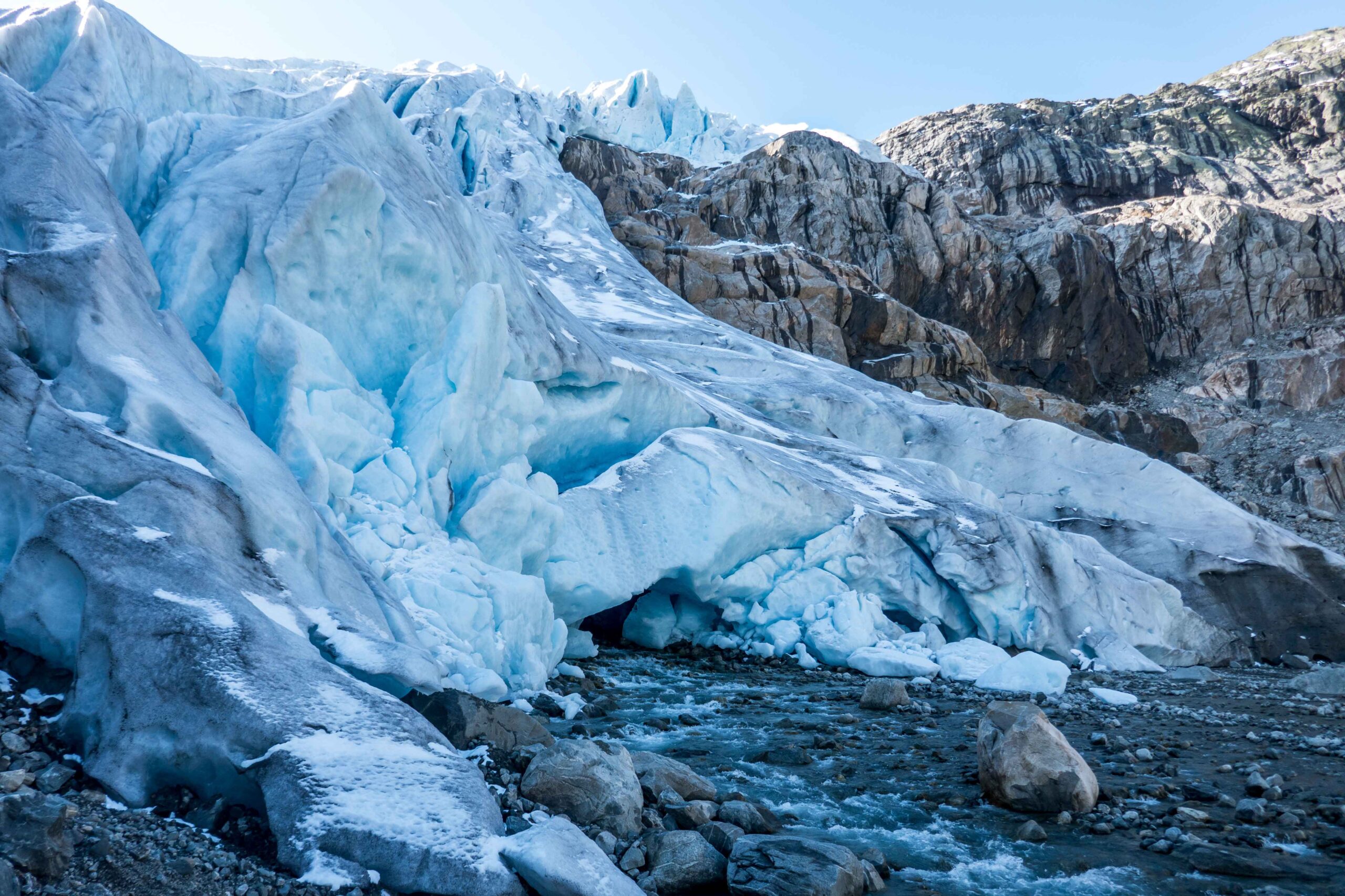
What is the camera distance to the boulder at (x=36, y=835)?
10.6ft

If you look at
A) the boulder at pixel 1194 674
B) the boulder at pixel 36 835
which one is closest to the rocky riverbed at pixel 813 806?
the boulder at pixel 36 835

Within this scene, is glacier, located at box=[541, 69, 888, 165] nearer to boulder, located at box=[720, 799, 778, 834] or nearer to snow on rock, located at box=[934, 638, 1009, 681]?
snow on rock, located at box=[934, 638, 1009, 681]

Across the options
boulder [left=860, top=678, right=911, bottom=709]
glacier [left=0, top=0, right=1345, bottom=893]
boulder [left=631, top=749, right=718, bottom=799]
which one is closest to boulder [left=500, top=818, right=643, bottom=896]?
glacier [left=0, top=0, right=1345, bottom=893]

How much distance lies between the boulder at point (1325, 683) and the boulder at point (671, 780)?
32.7 ft

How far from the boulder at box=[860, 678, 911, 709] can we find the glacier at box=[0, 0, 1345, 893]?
2.48 m

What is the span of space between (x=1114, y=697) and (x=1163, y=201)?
4521 centimetres

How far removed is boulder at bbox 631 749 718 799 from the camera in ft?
18.4

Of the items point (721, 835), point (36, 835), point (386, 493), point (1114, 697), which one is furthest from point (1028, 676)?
point (36, 835)

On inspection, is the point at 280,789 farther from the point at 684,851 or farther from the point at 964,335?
the point at 964,335

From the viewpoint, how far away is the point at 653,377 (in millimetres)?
14398

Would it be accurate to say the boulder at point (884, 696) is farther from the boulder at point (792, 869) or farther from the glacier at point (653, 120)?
the glacier at point (653, 120)

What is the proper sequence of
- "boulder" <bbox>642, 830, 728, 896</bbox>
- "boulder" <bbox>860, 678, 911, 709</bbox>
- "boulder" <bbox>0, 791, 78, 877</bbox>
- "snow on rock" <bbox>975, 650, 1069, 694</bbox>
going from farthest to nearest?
"snow on rock" <bbox>975, 650, 1069, 694</bbox> → "boulder" <bbox>860, 678, 911, 709</bbox> → "boulder" <bbox>642, 830, 728, 896</bbox> → "boulder" <bbox>0, 791, 78, 877</bbox>

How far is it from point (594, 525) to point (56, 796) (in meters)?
Answer: 7.90

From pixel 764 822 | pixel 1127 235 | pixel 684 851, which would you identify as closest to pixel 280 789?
pixel 684 851
